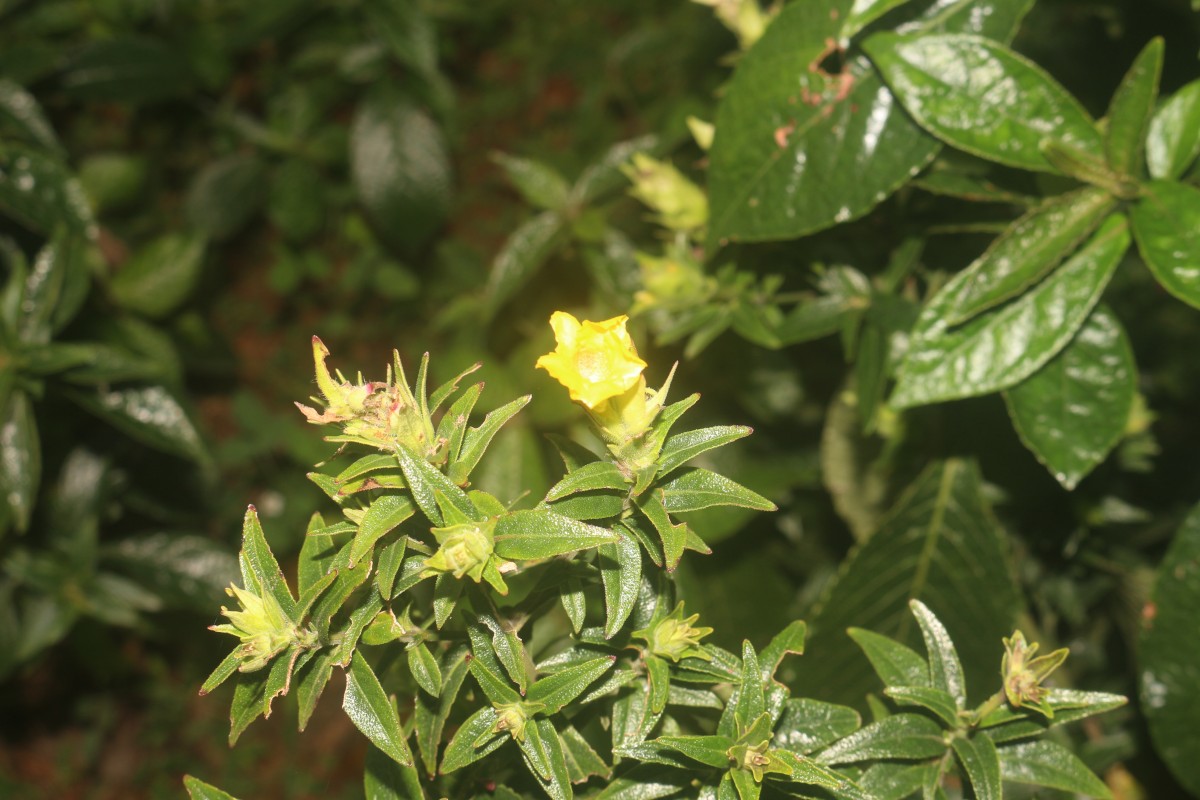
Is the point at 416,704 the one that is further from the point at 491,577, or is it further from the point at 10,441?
the point at 10,441

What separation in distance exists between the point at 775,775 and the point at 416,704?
31 centimetres

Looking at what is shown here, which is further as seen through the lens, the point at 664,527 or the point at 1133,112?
the point at 1133,112

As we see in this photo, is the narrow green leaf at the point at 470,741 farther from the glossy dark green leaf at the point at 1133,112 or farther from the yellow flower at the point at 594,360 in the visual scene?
the glossy dark green leaf at the point at 1133,112

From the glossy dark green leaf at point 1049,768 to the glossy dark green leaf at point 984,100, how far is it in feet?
2.14

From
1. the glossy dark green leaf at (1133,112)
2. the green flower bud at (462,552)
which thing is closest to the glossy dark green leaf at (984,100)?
the glossy dark green leaf at (1133,112)

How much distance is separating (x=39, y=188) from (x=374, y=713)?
166cm

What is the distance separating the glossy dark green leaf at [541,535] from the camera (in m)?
0.75

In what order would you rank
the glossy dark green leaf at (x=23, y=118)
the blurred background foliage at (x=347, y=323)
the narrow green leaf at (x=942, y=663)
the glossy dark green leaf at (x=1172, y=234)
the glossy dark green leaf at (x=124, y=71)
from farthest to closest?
the glossy dark green leaf at (x=124, y=71)
the glossy dark green leaf at (x=23, y=118)
the blurred background foliage at (x=347, y=323)
the glossy dark green leaf at (x=1172, y=234)
the narrow green leaf at (x=942, y=663)

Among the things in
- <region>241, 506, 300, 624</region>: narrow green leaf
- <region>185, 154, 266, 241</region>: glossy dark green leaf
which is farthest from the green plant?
<region>185, 154, 266, 241</region>: glossy dark green leaf

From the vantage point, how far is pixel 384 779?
0.87m

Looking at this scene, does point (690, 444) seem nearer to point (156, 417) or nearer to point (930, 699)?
point (930, 699)

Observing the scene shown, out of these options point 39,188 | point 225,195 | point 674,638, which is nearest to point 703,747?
point 674,638

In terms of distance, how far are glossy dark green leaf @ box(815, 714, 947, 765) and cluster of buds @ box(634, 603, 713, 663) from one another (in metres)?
0.16

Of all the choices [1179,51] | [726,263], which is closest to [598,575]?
[726,263]
